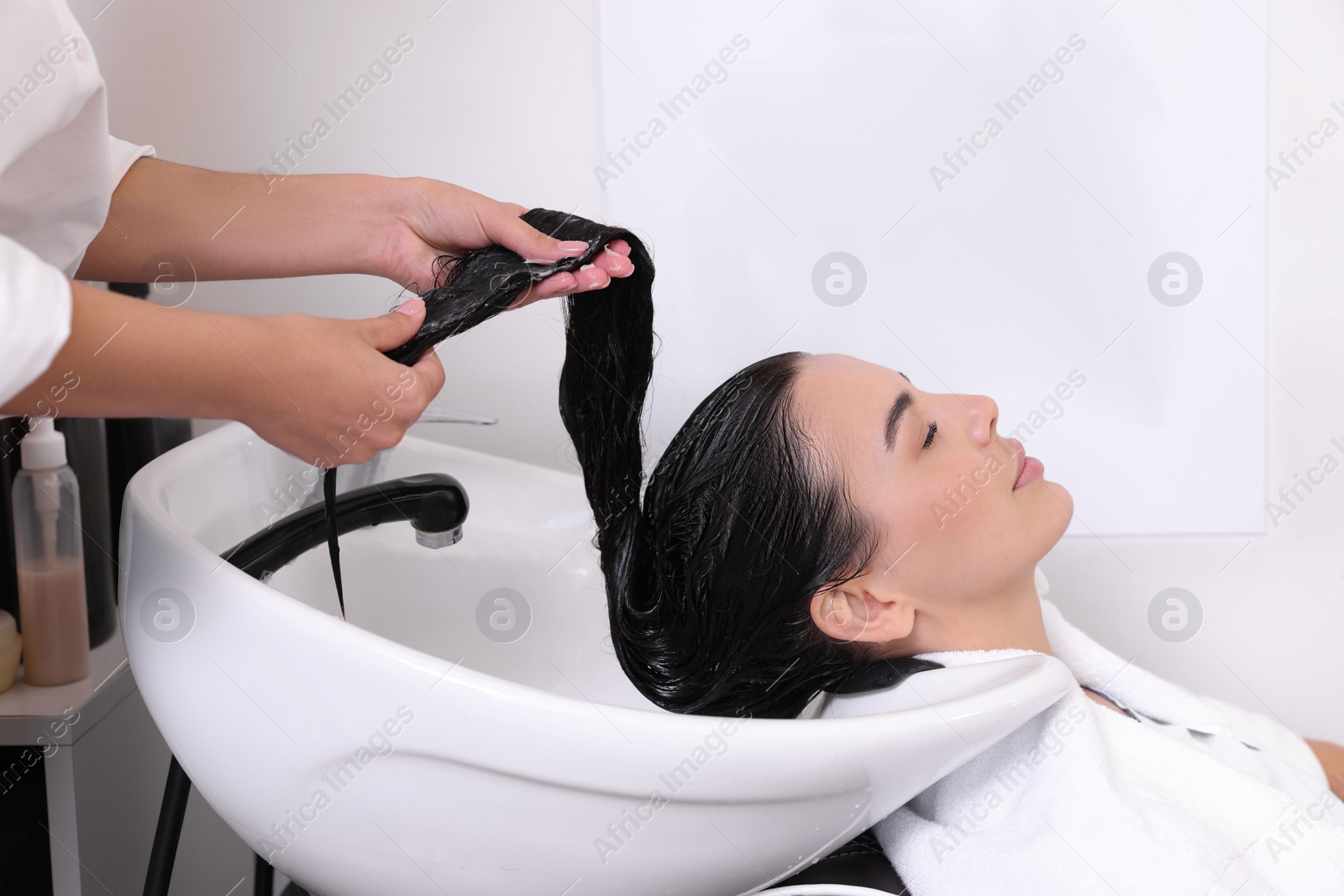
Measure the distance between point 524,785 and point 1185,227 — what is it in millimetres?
1177

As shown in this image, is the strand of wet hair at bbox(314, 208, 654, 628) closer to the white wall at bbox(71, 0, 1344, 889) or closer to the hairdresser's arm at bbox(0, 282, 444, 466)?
the hairdresser's arm at bbox(0, 282, 444, 466)

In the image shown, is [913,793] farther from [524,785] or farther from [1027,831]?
[524,785]

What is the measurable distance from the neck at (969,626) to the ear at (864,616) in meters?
0.02

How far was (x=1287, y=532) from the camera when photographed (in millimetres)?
1418

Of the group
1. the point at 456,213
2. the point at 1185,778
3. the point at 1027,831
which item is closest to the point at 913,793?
the point at 1027,831

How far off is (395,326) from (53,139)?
36 centimetres

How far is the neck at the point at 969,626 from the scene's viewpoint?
0.96 meters

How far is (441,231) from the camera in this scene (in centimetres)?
100

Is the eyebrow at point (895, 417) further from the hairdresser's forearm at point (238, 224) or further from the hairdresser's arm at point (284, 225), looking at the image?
the hairdresser's forearm at point (238, 224)

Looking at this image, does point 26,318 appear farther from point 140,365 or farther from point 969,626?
point 969,626

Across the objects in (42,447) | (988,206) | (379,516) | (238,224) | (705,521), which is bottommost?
(42,447)

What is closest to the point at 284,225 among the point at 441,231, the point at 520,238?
the point at 441,231

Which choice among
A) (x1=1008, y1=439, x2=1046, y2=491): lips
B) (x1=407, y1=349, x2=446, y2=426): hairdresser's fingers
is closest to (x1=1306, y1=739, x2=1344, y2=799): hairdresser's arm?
(x1=1008, y1=439, x2=1046, y2=491): lips

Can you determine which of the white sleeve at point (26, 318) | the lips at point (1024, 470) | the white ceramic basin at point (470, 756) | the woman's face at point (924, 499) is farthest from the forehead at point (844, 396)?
the white sleeve at point (26, 318)
